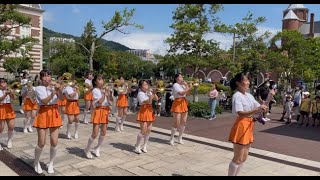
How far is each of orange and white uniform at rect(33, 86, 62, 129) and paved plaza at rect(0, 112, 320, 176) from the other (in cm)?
102

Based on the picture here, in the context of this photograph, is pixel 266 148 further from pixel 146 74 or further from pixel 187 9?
pixel 146 74

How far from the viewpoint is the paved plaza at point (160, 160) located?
6.89 meters

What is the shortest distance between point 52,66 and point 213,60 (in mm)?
35007

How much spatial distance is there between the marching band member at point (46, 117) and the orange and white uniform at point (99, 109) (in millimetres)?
1164

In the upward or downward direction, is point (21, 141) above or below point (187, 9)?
below

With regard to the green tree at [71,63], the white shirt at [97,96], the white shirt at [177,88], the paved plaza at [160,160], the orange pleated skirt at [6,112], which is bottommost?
the paved plaza at [160,160]

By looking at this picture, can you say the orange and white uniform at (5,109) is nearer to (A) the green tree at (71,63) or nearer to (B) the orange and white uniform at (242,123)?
(B) the orange and white uniform at (242,123)

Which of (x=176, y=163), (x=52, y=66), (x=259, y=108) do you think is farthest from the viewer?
(x=52, y=66)

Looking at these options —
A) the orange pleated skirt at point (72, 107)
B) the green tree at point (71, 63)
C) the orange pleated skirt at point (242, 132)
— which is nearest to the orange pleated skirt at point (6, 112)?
the orange pleated skirt at point (72, 107)

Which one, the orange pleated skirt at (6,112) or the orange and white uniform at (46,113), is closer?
the orange and white uniform at (46,113)

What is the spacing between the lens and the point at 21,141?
9562 mm

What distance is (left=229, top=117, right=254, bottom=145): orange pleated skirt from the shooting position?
5.46 meters

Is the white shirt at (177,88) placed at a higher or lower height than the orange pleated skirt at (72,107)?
higher

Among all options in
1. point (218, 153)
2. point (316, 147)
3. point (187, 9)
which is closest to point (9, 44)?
point (187, 9)
